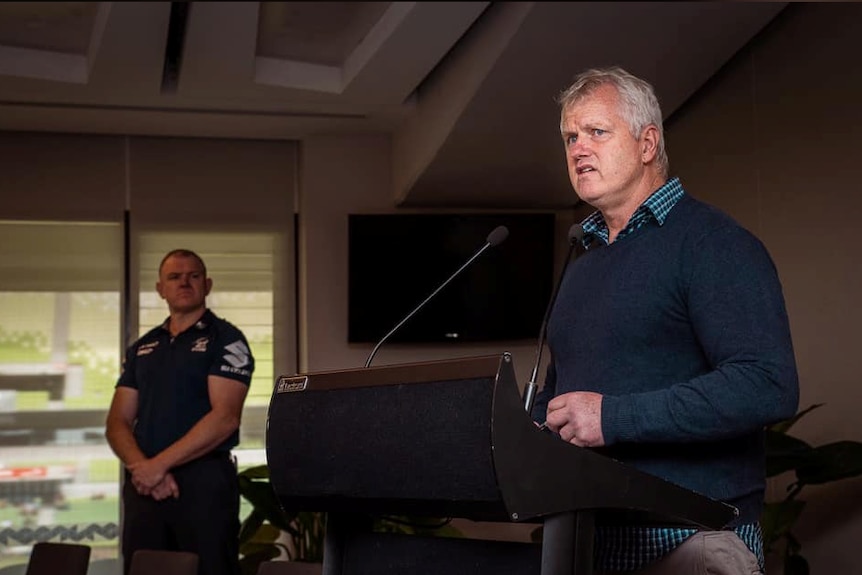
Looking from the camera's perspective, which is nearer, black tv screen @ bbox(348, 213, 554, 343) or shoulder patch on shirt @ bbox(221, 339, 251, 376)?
shoulder patch on shirt @ bbox(221, 339, 251, 376)

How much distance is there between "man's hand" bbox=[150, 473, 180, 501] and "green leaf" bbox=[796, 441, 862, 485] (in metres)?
2.00

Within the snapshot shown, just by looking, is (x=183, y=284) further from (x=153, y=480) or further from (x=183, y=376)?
(x=153, y=480)

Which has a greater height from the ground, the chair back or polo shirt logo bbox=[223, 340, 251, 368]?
polo shirt logo bbox=[223, 340, 251, 368]

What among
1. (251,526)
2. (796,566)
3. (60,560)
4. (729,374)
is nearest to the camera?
(729,374)

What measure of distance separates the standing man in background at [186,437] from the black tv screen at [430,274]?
1.84 meters

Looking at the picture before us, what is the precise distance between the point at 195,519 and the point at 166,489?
0.13 metres

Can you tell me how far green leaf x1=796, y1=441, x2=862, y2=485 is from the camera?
3.74 metres

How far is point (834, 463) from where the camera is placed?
3766 mm

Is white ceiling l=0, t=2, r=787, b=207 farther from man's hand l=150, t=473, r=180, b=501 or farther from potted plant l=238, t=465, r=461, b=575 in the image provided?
potted plant l=238, t=465, r=461, b=575

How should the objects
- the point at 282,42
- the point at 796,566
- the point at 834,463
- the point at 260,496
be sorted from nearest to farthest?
the point at 282,42, the point at 834,463, the point at 796,566, the point at 260,496

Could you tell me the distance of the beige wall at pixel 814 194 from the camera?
412 cm

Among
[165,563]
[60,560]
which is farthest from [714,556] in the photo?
[60,560]

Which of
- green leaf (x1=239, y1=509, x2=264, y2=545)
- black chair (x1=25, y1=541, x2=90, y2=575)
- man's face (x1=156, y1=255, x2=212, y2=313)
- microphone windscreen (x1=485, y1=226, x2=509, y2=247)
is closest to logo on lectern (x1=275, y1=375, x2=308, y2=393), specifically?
microphone windscreen (x1=485, y1=226, x2=509, y2=247)

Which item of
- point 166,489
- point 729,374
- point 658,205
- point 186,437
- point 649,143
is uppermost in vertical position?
point 649,143
